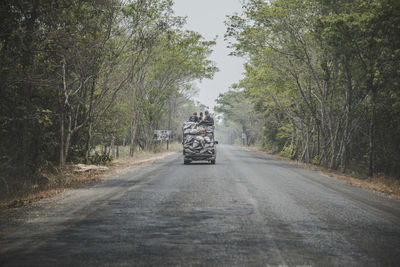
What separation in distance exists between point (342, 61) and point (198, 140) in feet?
27.9

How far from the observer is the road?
460cm

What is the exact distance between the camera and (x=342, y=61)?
20.2 m

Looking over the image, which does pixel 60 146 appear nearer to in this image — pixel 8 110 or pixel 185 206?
pixel 8 110

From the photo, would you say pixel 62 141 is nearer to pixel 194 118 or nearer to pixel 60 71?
pixel 60 71

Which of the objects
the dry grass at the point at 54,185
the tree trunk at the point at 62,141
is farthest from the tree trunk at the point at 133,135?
the tree trunk at the point at 62,141

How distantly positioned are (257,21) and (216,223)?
1876 cm

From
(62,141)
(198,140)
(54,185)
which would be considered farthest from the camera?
(198,140)

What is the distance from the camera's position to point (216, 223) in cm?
643

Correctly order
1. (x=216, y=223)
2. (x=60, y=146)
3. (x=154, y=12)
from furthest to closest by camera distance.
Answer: (x=154, y=12) → (x=60, y=146) → (x=216, y=223)

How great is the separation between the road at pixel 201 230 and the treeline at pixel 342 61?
32.4ft

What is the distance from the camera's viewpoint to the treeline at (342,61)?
17.7m

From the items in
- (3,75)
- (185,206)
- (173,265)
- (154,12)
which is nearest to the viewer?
(173,265)

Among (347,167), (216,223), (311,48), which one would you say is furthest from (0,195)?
(347,167)

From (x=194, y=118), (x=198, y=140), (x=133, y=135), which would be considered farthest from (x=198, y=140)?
(x=133, y=135)
